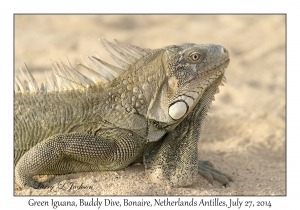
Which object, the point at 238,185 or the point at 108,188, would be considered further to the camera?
the point at 238,185

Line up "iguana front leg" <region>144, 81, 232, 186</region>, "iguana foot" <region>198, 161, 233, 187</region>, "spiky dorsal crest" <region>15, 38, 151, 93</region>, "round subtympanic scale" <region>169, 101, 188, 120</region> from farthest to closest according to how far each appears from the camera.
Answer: "iguana foot" <region>198, 161, 233, 187</region> < "spiky dorsal crest" <region>15, 38, 151, 93</region> < "iguana front leg" <region>144, 81, 232, 186</region> < "round subtympanic scale" <region>169, 101, 188, 120</region>

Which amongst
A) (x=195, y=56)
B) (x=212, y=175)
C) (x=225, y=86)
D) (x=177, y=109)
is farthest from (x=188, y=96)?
(x=225, y=86)

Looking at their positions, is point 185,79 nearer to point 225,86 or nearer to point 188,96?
point 188,96

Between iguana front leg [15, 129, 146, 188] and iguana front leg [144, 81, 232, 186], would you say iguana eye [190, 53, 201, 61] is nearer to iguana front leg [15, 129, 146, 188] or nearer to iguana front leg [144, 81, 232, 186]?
iguana front leg [144, 81, 232, 186]

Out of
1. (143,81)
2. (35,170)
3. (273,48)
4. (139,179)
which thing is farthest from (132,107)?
(273,48)

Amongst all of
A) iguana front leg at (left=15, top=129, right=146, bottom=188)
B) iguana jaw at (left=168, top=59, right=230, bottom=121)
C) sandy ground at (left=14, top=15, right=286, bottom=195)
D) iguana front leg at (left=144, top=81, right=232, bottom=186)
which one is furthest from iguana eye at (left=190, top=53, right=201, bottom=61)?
sandy ground at (left=14, top=15, right=286, bottom=195)

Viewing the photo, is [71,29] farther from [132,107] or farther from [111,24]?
[132,107]
